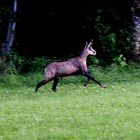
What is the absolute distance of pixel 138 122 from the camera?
11.8 m

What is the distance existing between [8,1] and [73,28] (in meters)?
2.42

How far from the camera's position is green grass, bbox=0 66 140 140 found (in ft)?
36.1

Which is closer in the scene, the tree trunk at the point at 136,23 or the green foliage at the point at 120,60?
the green foliage at the point at 120,60

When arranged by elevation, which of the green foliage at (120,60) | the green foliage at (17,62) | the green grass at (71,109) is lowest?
the green foliage at (17,62)

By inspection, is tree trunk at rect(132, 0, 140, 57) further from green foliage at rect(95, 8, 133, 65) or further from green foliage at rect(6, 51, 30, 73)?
green foliage at rect(6, 51, 30, 73)

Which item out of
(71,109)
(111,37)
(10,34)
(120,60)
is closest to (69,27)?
(111,37)

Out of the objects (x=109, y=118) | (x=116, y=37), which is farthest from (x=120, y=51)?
(x=109, y=118)

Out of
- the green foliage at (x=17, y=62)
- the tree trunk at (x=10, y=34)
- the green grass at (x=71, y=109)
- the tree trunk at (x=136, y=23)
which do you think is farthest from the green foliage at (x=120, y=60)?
the tree trunk at (x=10, y=34)

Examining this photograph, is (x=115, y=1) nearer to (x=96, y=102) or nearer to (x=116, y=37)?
(x=116, y=37)

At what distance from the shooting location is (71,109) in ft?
42.2

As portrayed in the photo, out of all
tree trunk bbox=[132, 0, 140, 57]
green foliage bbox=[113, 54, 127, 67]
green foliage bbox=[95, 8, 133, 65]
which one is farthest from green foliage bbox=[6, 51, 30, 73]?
tree trunk bbox=[132, 0, 140, 57]

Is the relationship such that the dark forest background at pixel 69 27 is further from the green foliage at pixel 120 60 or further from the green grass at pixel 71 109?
the green grass at pixel 71 109

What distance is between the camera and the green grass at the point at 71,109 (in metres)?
11.0

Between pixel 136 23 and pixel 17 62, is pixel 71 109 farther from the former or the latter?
pixel 136 23
